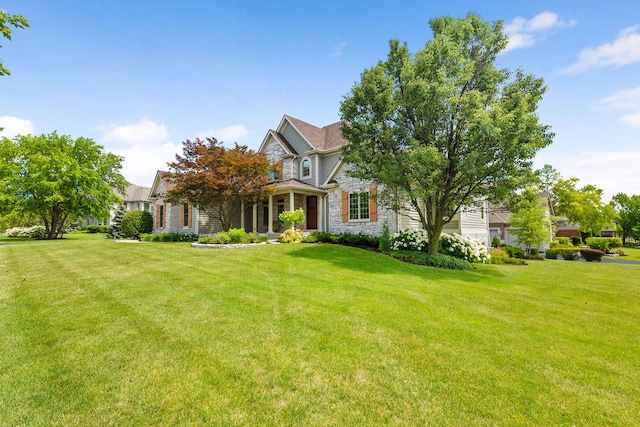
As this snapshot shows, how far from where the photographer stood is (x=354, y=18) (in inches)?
410

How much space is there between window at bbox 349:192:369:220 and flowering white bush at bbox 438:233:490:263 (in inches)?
162

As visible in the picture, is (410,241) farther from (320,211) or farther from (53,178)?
(53,178)

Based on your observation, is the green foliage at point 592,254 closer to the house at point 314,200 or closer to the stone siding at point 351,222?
the house at point 314,200

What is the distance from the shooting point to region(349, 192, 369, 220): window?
15.6 m

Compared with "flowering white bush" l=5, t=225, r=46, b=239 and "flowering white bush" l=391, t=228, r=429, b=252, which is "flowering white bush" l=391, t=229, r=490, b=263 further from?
"flowering white bush" l=5, t=225, r=46, b=239

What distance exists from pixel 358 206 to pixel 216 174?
7859mm

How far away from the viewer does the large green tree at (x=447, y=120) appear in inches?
363

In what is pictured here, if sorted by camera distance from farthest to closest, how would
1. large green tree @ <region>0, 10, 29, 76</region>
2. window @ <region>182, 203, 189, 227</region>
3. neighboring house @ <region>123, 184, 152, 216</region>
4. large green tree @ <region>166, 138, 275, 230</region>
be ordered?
neighboring house @ <region>123, 184, 152, 216</region>
window @ <region>182, 203, 189, 227</region>
large green tree @ <region>166, 138, 275, 230</region>
large green tree @ <region>0, 10, 29, 76</region>

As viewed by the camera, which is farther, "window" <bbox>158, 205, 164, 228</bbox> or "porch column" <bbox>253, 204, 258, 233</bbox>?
"window" <bbox>158, 205, 164, 228</bbox>

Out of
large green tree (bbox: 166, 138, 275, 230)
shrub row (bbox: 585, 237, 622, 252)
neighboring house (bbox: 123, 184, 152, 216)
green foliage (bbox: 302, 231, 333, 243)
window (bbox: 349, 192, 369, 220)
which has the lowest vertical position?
shrub row (bbox: 585, 237, 622, 252)

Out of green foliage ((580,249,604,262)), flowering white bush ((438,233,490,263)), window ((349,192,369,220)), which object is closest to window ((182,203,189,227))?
window ((349,192,369,220))

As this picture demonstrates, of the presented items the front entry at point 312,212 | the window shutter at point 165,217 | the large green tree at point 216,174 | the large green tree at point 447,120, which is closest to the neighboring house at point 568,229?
the front entry at point 312,212

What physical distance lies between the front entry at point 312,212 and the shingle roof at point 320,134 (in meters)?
3.44

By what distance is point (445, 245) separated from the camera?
1331cm
